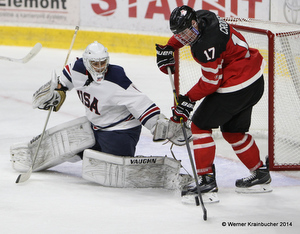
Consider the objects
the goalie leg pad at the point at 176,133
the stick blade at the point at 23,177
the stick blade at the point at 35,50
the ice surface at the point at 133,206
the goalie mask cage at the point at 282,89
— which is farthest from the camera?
the stick blade at the point at 35,50

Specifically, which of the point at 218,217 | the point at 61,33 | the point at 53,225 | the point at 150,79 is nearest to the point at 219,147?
the point at 218,217

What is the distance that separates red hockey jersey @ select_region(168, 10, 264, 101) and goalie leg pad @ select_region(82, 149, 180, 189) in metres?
0.44

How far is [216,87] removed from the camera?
2979 mm

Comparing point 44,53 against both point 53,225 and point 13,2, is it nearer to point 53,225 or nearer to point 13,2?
point 13,2

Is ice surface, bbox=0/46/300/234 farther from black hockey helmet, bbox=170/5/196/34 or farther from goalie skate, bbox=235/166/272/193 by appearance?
Result: black hockey helmet, bbox=170/5/196/34

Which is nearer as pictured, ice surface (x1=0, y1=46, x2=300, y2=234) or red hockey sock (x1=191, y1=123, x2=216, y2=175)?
ice surface (x1=0, y1=46, x2=300, y2=234)

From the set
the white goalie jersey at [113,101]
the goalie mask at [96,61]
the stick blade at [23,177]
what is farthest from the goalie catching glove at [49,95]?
the stick blade at [23,177]

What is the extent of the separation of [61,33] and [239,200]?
4827mm

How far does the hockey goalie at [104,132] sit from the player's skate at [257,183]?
→ 1.00 ft

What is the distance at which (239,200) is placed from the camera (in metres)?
Result: 3.11

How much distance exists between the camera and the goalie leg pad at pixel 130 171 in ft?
10.7

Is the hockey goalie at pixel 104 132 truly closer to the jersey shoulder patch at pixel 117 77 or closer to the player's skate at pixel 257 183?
the jersey shoulder patch at pixel 117 77

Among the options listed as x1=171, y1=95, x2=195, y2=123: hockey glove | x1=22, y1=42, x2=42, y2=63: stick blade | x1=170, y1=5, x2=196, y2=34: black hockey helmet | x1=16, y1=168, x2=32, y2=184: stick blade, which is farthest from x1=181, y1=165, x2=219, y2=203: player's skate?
x1=22, y1=42, x2=42, y2=63: stick blade

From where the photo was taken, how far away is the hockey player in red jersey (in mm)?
2941
